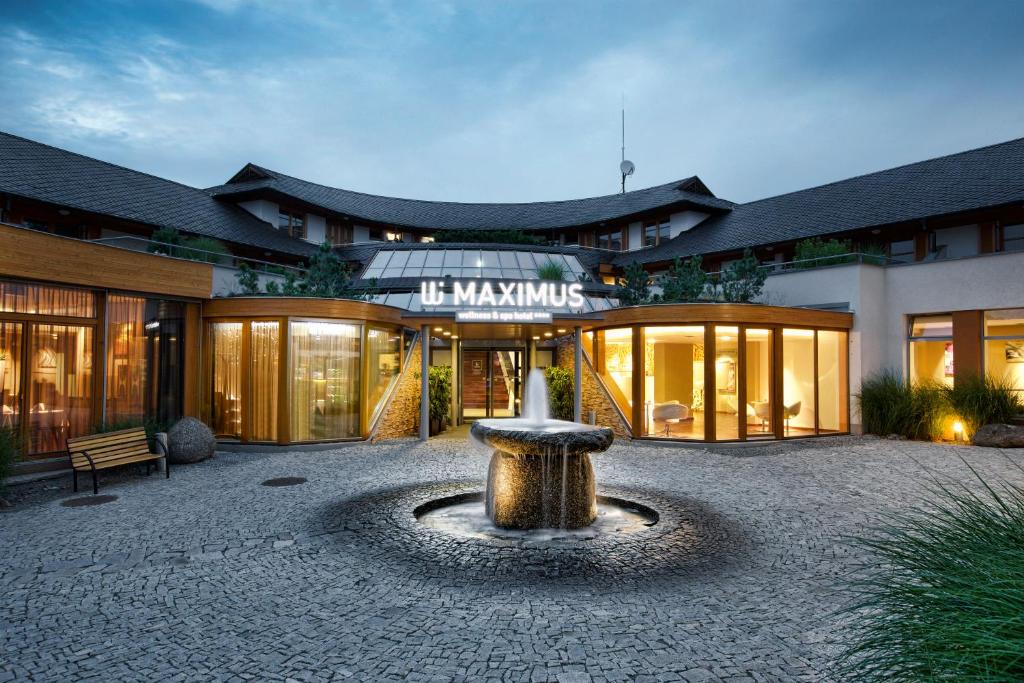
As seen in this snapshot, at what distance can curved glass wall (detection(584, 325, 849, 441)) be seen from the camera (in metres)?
13.5

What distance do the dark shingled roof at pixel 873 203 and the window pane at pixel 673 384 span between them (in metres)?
10.4

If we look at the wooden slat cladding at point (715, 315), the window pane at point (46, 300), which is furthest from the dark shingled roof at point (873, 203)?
the window pane at point (46, 300)

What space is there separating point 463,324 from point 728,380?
6.44m

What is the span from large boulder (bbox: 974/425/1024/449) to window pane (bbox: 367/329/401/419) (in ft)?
46.3

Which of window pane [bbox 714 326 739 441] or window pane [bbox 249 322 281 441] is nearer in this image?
window pane [bbox 249 322 281 441]

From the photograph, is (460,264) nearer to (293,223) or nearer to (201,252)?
(293,223)

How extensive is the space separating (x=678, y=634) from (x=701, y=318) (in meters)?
10.3

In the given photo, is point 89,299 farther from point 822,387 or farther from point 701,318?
point 822,387

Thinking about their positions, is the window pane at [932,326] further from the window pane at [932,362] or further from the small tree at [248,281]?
the small tree at [248,281]

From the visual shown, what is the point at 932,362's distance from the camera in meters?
15.9

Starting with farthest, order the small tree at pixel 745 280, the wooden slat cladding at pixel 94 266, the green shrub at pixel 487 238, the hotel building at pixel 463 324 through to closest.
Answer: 1. the green shrub at pixel 487 238
2. the small tree at pixel 745 280
3. the hotel building at pixel 463 324
4. the wooden slat cladding at pixel 94 266

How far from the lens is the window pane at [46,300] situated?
9.52 meters

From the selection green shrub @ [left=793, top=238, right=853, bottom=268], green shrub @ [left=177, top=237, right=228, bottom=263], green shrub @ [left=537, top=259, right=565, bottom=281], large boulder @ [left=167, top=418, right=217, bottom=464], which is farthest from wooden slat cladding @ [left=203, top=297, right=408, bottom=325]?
green shrub @ [left=793, top=238, right=853, bottom=268]

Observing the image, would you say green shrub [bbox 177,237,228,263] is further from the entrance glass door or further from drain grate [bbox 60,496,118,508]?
the entrance glass door
